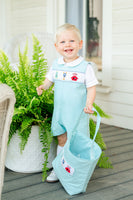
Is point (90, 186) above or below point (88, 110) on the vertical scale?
below

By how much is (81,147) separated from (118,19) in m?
2.07

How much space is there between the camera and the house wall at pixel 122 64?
3.63m

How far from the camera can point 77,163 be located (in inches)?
77.0

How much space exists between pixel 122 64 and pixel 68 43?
1.75 metres

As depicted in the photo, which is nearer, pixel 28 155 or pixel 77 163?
pixel 77 163

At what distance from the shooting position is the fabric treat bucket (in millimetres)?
1964

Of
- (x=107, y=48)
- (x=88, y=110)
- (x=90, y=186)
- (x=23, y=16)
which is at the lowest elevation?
(x=90, y=186)

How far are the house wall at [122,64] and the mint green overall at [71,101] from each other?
1625 millimetres

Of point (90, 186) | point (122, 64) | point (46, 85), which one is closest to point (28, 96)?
point (46, 85)

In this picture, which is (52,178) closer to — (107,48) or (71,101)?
(71,101)

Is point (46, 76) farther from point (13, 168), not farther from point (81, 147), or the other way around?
point (13, 168)

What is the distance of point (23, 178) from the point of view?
7.54 feet

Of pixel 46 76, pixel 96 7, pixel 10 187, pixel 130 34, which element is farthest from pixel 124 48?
pixel 10 187

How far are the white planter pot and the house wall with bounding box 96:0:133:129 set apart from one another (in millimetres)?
1682
